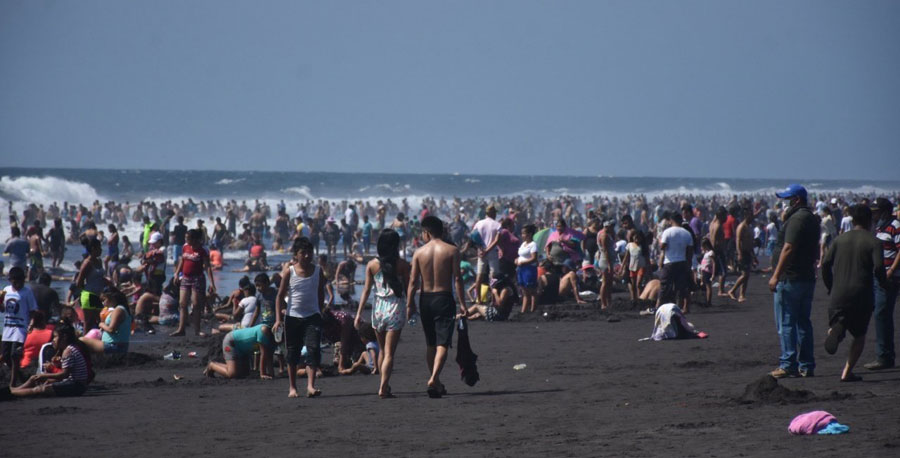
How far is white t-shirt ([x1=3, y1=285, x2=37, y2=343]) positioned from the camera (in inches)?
432

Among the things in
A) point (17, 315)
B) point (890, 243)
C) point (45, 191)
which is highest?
point (890, 243)

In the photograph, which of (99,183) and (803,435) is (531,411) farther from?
(99,183)

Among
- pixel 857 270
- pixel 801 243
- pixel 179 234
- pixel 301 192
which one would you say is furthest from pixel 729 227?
pixel 301 192

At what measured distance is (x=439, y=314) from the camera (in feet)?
29.0

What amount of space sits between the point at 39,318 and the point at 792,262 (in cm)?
746

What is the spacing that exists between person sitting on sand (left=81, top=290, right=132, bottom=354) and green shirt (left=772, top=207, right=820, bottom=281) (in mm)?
7358

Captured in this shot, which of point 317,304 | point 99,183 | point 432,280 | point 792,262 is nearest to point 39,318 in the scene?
point 317,304

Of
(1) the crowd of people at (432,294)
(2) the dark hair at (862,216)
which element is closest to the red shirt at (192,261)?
(1) the crowd of people at (432,294)

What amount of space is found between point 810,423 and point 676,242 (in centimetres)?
776

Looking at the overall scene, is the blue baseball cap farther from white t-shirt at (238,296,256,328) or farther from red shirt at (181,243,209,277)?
red shirt at (181,243,209,277)

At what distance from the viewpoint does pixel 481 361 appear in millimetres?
11828

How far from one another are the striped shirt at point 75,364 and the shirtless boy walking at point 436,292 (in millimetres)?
3358

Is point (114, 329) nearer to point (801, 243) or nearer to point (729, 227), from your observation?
point (801, 243)

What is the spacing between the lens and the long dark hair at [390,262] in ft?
29.2
